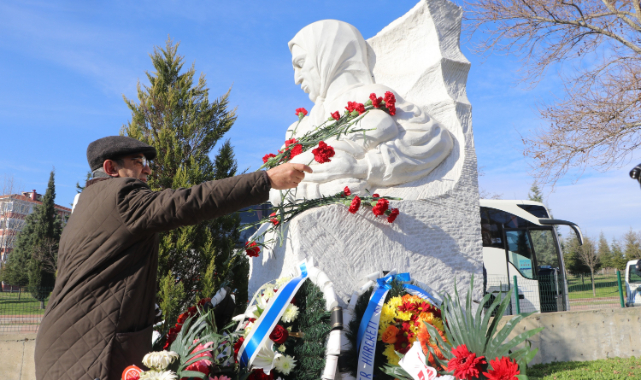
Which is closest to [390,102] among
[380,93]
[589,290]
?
[380,93]

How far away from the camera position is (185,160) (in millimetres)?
5930

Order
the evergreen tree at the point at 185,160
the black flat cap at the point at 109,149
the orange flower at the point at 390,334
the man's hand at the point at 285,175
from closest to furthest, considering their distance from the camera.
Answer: the man's hand at the point at 285,175 → the black flat cap at the point at 109,149 → the orange flower at the point at 390,334 → the evergreen tree at the point at 185,160

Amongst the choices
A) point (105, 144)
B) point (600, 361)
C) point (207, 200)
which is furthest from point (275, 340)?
point (600, 361)

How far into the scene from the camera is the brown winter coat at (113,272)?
159 cm

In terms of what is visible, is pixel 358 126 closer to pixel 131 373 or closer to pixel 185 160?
pixel 131 373

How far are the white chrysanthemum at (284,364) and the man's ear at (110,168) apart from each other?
1.14 metres

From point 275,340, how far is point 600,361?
14.3 feet

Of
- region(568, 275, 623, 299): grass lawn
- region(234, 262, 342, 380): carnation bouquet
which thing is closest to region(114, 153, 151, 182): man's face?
region(234, 262, 342, 380): carnation bouquet

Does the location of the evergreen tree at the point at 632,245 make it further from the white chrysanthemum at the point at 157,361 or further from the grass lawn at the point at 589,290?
the white chrysanthemum at the point at 157,361

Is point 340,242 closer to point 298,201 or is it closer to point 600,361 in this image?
point 298,201

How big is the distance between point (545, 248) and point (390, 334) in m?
9.59

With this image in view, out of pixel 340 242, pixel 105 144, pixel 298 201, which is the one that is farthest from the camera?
pixel 298 201

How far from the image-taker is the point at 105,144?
6.24 feet

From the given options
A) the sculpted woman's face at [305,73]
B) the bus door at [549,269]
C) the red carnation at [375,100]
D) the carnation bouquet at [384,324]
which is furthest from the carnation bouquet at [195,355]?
the bus door at [549,269]
